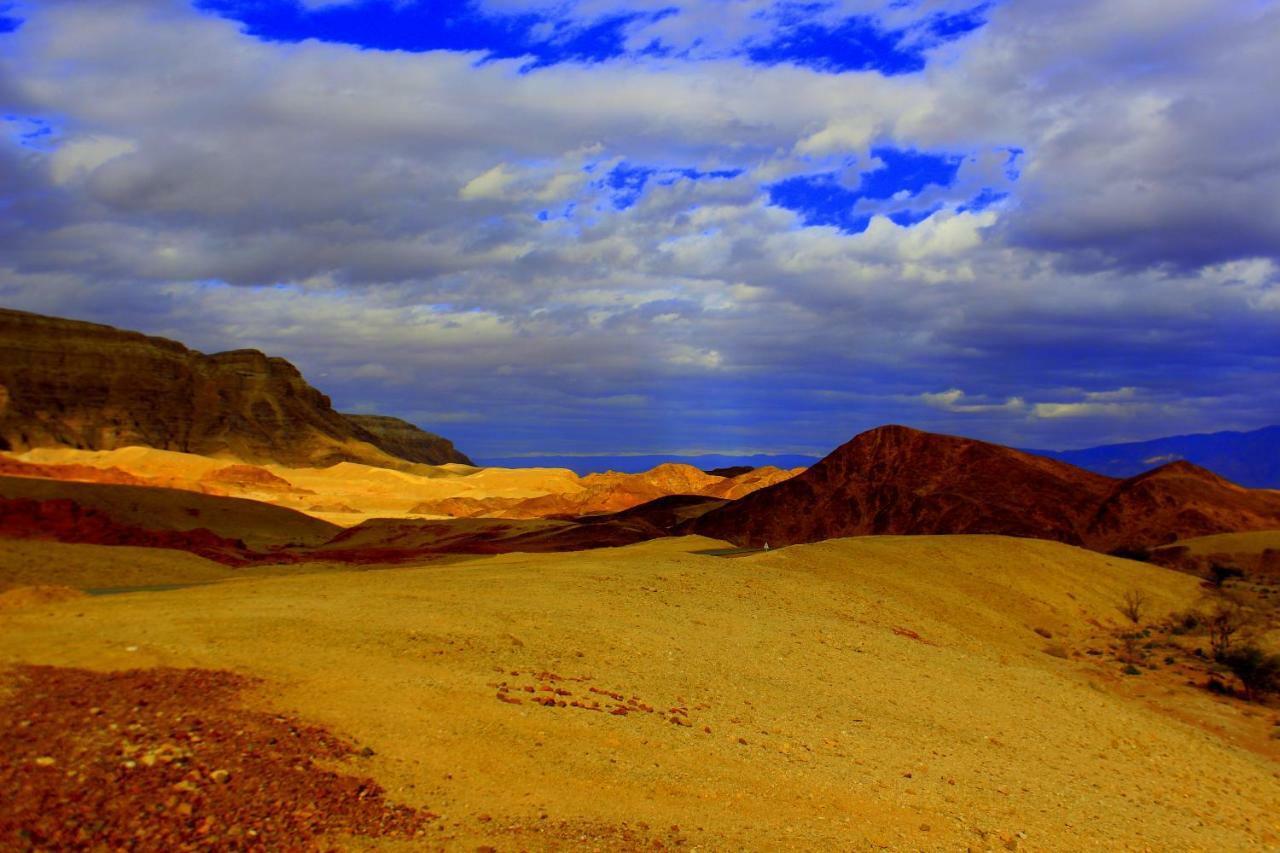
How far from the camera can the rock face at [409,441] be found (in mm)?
147250

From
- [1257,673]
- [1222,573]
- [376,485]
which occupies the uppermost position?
[376,485]

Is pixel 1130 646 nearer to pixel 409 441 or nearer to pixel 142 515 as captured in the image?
pixel 142 515

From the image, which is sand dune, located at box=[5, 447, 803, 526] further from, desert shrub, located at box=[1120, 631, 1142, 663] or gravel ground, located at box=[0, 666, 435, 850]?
gravel ground, located at box=[0, 666, 435, 850]

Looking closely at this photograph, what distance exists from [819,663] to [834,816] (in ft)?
21.7

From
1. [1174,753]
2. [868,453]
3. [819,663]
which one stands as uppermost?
[868,453]

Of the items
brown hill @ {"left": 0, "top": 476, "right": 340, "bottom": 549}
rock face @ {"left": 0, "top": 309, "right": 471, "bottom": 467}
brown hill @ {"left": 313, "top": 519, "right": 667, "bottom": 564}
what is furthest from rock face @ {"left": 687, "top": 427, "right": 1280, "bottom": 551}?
rock face @ {"left": 0, "top": 309, "right": 471, "bottom": 467}

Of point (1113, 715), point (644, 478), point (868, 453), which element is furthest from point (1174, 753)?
point (644, 478)

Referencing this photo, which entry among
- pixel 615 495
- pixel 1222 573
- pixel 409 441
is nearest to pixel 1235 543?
pixel 1222 573

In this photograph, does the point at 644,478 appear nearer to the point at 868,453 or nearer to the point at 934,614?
the point at 868,453

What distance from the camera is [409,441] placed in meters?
152

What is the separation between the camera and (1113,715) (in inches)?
601

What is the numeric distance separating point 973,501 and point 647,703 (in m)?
41.2

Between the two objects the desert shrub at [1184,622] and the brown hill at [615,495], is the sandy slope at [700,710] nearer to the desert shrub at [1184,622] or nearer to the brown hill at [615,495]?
the desert shrub at [1184,622]

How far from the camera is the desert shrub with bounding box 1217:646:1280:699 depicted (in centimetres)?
1948
